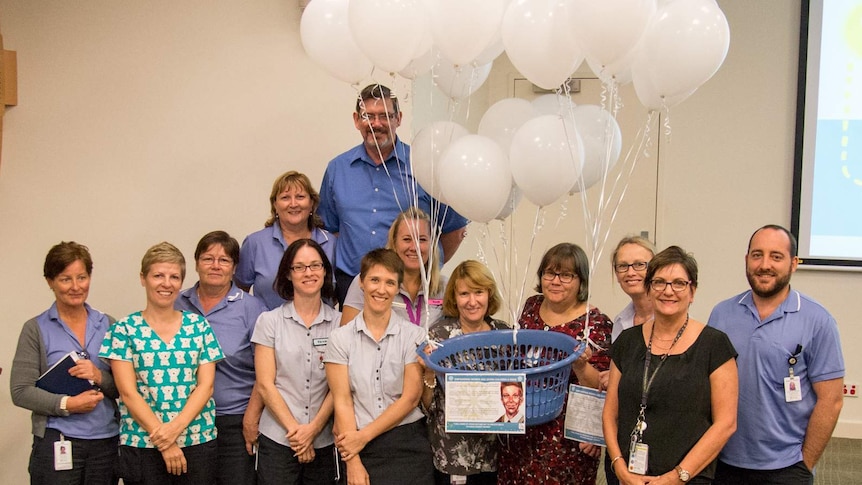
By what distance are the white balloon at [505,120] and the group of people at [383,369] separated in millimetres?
411

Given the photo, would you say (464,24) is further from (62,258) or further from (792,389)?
(62,258)

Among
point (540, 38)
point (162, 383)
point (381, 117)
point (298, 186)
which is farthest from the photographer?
point (298, 186)

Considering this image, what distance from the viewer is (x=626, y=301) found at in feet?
16.9

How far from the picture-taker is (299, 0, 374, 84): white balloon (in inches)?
107

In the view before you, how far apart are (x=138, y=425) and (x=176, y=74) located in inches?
76.9

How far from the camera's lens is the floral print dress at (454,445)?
2598 millimetres

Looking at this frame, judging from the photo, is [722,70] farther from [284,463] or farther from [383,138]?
[284,463]

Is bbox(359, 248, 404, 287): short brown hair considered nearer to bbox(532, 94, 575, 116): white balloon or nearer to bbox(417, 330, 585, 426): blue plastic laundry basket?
bbox(417, 330, 585, 426): blue plastic laundry basket

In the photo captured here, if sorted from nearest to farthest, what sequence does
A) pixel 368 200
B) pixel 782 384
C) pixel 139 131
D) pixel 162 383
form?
pixel 782 384, pixel 162 383, pixel 368 200, pixel 139 131

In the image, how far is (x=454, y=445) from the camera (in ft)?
8.54

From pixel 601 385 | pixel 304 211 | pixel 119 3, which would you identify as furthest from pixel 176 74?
pixel 601 385

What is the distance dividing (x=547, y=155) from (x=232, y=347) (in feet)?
4.55

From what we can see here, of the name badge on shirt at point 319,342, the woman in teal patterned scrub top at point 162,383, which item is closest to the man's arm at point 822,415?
the name badge on shirt at point 319,342

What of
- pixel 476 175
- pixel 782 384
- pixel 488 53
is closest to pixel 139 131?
pixel 488 53
